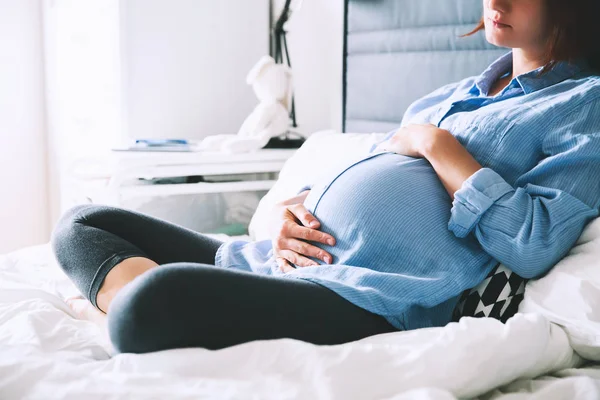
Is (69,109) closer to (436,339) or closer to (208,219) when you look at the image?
(208,219)

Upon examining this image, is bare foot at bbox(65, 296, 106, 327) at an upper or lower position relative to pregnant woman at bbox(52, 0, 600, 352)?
lower

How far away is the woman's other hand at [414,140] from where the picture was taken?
1112mm

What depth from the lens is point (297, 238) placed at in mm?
1117

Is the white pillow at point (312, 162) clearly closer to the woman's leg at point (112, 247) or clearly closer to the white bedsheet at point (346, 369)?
the woman's leg at point (112, 247)

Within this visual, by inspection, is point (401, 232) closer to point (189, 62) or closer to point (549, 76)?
point (549, 76)

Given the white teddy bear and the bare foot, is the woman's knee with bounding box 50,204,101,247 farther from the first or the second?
the white teddy bear

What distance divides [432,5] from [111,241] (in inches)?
42.5

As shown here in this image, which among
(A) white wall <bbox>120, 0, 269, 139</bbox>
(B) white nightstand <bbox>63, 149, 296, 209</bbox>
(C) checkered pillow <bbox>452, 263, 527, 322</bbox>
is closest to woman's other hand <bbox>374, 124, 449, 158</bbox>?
(C) checkered pillow <bbox>452, 263, 527, 322</bbox>

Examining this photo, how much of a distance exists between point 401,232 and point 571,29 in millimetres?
484

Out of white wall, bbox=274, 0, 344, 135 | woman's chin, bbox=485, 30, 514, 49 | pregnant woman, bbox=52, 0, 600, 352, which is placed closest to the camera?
pregnant woman, bbox=52, 0, 600, 352

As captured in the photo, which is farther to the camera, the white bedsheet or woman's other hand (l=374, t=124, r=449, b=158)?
woman's other hand (l=374, t=124, r=449, b=158)

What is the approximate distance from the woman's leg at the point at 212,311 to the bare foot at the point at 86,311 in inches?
10.1

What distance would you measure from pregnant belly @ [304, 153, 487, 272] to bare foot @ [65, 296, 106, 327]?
37cm

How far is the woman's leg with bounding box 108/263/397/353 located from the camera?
816 mm
